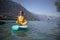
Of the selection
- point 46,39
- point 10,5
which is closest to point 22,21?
point 46,39

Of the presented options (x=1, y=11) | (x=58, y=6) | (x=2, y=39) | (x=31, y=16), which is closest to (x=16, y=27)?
(x=2, y=39)

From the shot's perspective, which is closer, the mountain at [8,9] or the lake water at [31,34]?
the lake water at [31,34]

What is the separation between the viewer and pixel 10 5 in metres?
46.3

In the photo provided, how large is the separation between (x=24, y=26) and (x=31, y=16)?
48313 mm

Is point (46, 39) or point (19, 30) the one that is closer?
point (46, 39)

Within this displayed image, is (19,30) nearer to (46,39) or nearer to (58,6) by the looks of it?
(46,39)

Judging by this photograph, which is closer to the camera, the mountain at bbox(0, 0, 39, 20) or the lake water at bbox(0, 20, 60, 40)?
the lake water at bbox(0, 20, 60, 40)

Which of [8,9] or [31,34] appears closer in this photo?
[31,34]

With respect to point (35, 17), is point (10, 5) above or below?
above

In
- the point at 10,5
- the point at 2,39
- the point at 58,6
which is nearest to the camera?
the point at 2,39

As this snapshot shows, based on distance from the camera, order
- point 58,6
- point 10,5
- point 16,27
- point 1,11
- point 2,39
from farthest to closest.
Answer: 1. point 10,5
2. point 1,11
3. point 58,6
4. point 16,27
5. point 2,39

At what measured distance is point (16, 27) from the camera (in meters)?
8.16

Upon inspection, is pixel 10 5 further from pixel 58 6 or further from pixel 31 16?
pixel 58 6

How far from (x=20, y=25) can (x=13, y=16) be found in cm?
3869
